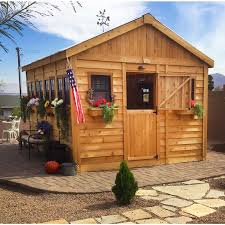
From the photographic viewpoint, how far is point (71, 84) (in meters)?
6.57

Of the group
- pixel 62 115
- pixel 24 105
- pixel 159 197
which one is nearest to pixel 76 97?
pixel 62 115

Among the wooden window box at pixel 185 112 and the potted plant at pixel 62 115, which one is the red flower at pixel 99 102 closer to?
the potted plant at pixel 62 115

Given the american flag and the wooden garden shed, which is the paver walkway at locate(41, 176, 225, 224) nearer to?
the wooden garden shed

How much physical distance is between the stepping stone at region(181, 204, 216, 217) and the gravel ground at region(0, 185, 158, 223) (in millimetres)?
541

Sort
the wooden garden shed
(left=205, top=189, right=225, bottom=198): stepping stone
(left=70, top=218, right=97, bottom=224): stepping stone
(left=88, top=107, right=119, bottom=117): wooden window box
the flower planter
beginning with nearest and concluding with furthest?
(left=70, top=218, right=97, bottom=224): stepping stone
(left=205, top=189, right=225, bottom=198): stepping stone
(left=88, top=107, right=119, bottom=117): wooden window box
the wooden garden shed
the flower planter

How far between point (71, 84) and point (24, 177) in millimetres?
2123

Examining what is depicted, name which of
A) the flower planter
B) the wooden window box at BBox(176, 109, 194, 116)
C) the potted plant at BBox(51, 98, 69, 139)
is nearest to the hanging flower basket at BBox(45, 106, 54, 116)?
the flower planter

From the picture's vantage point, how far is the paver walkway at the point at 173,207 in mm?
4344

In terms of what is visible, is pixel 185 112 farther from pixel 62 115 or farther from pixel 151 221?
pixel 151 221

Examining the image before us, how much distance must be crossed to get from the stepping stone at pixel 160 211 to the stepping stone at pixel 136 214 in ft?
0.46

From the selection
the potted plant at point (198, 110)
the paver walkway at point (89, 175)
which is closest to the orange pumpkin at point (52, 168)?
the paver walkway at point (89, 175)

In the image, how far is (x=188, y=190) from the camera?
227 inches

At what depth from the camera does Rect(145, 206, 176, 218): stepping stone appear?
4.57 metres

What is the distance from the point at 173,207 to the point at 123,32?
4.07 metres
